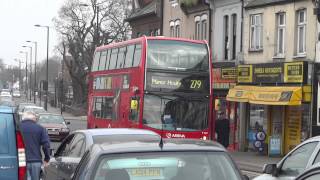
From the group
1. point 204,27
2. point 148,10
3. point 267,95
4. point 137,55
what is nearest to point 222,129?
point 267,95

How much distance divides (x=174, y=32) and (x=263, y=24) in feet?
36.5

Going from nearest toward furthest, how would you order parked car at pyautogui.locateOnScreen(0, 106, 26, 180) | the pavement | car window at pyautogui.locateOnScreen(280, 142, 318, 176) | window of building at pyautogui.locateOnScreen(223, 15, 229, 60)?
1. car window at pyautogui.locateOnScreen(280, 142, 318, 176)
2. parked car at pyautogui.locateOnScreen(0, 106, 26, 180)
3. the pavement
4. window of building at pyautogui.locateOnScreen(223, 15, 229, 60)

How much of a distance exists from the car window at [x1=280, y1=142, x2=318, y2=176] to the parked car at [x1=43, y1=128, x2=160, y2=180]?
1.78 meters

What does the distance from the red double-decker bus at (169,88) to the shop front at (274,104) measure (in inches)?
244

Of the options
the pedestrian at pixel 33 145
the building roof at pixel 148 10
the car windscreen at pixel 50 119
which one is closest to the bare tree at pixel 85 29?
the building roof at pixel 148 10

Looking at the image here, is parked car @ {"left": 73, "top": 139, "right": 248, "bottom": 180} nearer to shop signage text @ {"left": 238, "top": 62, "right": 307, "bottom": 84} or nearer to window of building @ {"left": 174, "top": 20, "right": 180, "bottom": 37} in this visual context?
shop signage text @ {"left": 238, "top": 62, "right": 307, "bottom": 84}

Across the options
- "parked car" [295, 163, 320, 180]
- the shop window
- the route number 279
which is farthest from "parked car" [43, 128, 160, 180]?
the shop window

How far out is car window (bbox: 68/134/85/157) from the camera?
8.86 meters

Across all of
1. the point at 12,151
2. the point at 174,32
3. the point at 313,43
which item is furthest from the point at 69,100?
the point at 12,151

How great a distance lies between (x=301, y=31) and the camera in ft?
88.7

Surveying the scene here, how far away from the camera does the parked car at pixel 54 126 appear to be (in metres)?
32.0

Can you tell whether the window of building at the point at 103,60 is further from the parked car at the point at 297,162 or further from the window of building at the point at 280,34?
the parked car at the point at 297,162

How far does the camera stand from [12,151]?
9156mm

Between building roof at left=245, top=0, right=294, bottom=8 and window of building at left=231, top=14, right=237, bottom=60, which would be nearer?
building roof at left=245, top=0, right=294, bottom=8
